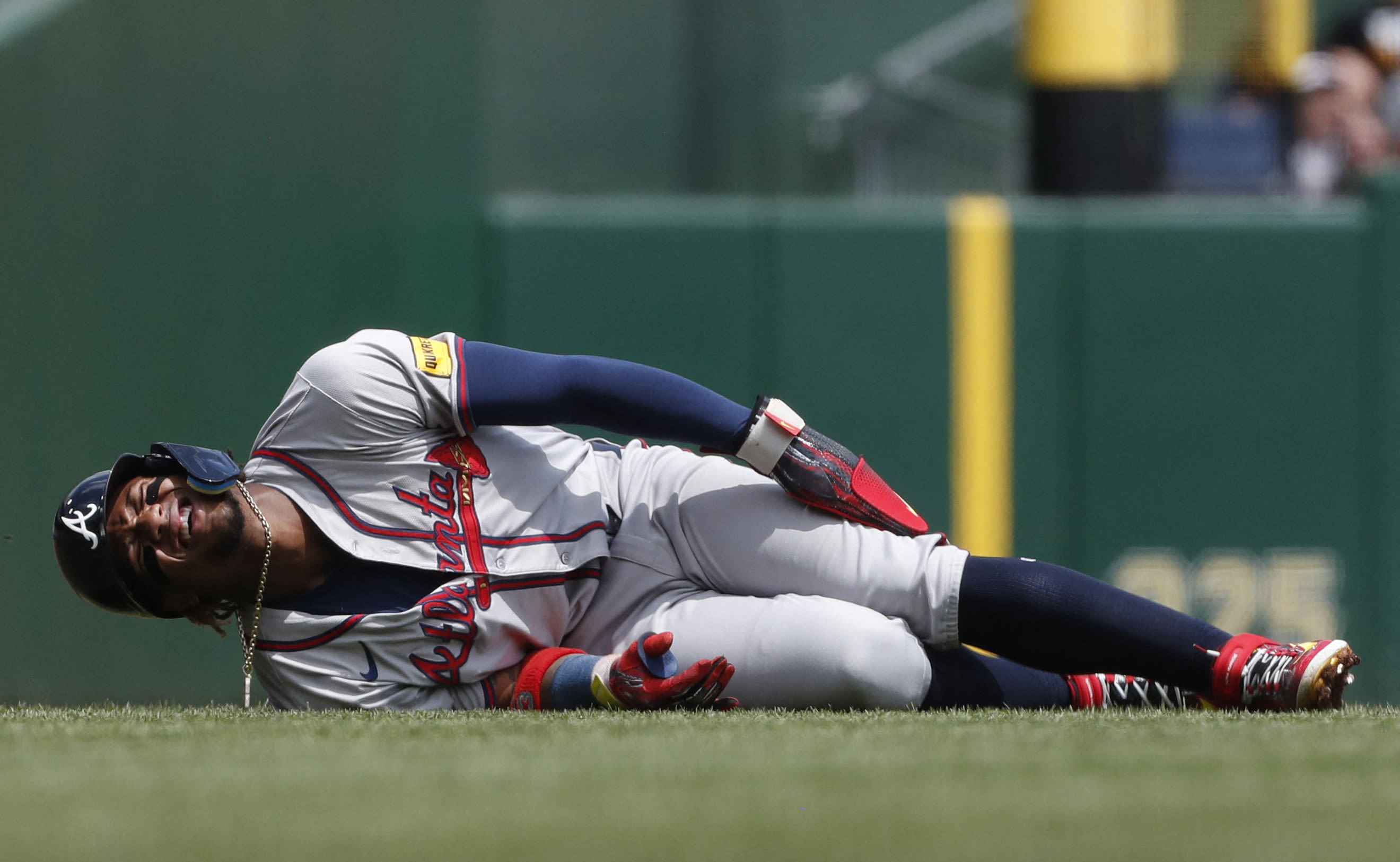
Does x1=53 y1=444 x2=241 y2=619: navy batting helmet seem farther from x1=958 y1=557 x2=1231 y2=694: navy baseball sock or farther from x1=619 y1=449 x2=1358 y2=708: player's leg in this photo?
x1=958 y1=557 x2=1231 y2=694: navy baseball sock

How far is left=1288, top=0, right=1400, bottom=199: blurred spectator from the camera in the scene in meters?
4.72

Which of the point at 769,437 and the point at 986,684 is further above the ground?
the point at 769,437

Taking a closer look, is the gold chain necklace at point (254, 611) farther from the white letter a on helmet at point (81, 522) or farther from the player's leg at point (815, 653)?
the player's leg at point (815, 653)

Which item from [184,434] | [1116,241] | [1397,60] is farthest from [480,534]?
[1397,60]

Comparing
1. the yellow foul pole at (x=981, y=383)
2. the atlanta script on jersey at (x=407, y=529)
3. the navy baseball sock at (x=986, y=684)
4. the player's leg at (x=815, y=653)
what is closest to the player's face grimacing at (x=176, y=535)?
the atlanta script on jersey at (x=407, y=529)

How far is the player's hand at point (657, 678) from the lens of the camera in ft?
7.23

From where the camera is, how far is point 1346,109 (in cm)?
490

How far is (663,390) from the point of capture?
93.7 inches

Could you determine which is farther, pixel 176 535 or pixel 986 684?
pixel 986 684

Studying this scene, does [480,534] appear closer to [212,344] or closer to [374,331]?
[374,331]

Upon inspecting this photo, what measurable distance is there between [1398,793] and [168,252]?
95.2 inches

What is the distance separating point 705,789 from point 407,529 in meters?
0.98

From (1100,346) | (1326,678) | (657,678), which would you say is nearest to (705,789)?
(657,678)

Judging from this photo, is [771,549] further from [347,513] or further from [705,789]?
[705,789]
